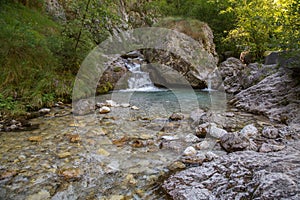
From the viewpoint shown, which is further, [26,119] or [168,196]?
Result: [26,119]

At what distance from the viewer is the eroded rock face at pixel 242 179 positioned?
5.32 ft

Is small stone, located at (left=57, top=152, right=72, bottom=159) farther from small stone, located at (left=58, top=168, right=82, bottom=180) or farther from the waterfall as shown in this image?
the waterfall

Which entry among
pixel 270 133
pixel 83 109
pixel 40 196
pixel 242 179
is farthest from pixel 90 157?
pixel 270 133

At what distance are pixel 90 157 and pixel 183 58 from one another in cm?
832

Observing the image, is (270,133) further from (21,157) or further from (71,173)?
(21,157)

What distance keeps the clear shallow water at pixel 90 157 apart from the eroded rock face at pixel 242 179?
28cm

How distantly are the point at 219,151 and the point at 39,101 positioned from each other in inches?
178

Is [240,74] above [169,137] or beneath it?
above

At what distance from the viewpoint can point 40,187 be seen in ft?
7.03

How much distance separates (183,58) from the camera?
10.2m

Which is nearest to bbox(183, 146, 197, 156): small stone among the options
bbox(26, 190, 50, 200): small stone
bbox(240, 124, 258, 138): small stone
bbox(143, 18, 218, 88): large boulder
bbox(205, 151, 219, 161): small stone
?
bbox(205, 151, 219, 161): small stone

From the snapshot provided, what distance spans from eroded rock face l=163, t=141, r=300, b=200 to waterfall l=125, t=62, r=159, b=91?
7.38 m

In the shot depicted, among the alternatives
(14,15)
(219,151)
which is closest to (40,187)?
(219,151)

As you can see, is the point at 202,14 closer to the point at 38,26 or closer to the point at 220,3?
the point at 220,3
